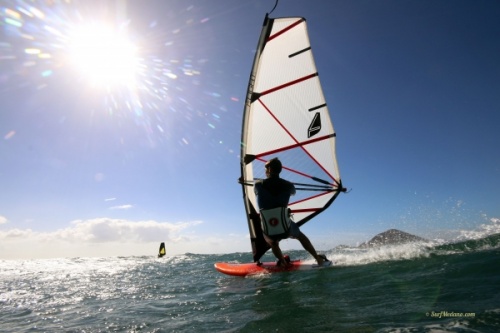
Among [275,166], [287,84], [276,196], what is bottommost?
[276,196]

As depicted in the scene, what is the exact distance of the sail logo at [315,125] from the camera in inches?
317

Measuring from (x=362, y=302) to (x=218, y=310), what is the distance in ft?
5.72

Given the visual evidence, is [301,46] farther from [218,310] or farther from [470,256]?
[218,310]

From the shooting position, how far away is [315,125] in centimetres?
808

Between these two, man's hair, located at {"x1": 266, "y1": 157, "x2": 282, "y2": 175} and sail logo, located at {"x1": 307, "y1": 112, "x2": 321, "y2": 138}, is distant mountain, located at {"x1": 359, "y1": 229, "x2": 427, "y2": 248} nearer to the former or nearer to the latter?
sail logo, located at {"x1": 307, "y1": 112, "x2": 321, "y2": 138}

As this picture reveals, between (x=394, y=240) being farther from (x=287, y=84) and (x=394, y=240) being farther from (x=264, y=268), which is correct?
(x=287, y=84)

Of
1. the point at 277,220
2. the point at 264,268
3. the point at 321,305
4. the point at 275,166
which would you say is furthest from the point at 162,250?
the point at 321,305

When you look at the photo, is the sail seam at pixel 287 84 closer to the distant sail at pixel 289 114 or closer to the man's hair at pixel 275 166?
the distant sail at pixel 289 114

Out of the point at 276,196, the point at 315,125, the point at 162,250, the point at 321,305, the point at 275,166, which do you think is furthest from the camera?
the point at 162,250

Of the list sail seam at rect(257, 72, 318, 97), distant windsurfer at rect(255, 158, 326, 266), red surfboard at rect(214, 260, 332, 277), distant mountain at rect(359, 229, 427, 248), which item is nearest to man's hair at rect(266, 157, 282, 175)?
distant windsurfer at rect(255, 158, 326, 266)

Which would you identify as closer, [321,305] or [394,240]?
[321,305]

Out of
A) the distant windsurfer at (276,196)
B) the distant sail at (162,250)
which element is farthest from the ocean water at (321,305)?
the distant sail at (162,250)

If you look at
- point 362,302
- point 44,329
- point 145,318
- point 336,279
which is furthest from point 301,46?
point 44,329

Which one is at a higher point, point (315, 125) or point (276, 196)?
point (315, 125)
